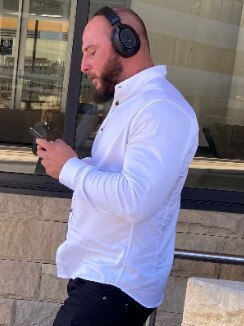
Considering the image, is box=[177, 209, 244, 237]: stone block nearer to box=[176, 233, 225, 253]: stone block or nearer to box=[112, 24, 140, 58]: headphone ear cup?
box=[176, 233, 225, 253]: stone block

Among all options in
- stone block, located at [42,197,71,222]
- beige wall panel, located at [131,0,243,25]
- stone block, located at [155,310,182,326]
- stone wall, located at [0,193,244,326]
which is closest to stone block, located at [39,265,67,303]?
stone wall, located at [0,193,244,326]

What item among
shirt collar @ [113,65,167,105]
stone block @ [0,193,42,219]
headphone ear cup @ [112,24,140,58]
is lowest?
stone block @ [0,193,42,219]

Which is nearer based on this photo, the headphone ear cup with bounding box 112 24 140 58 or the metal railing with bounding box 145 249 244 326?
the headphone ear cup with bounding box 112 24 140 58

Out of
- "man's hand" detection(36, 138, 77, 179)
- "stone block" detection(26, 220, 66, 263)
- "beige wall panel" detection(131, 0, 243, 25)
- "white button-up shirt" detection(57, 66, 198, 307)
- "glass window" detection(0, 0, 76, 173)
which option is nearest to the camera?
"white button-up shirt" detection(57, 66, 198, 307)

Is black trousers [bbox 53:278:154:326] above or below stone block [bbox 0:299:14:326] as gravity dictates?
above

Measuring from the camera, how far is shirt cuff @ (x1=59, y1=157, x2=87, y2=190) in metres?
2.12

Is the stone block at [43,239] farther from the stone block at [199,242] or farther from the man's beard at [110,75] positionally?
the man's beard at [110,75]

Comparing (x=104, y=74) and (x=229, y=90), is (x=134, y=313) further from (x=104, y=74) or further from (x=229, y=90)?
(x=229, y=90)

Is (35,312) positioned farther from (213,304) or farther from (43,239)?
(213,304)

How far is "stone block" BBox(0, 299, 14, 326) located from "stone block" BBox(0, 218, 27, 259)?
274mm

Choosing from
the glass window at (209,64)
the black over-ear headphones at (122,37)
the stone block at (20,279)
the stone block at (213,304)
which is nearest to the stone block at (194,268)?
the glass window at (209,64)

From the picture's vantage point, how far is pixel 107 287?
223 cm

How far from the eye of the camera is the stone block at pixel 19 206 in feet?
12.8

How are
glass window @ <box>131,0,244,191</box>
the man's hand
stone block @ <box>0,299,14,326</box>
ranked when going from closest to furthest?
the man's hand < stone block @ <box>0,299,14,326</box> < glass window @ <box>131,0,244,191</box>
